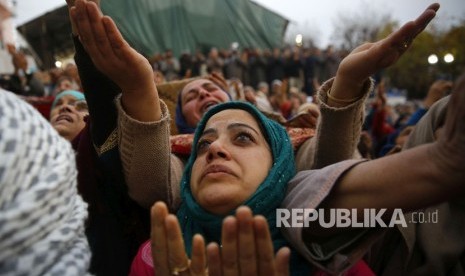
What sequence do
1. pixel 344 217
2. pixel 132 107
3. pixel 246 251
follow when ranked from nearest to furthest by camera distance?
pixel 246 251
pixel 344 217
pixel 132 107

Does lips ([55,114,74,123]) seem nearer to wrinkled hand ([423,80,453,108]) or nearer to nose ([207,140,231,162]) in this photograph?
nose ([207,140,231,162])

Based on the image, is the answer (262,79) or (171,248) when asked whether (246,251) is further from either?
(262,79)

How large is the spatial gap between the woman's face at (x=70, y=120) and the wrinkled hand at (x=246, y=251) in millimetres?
1562

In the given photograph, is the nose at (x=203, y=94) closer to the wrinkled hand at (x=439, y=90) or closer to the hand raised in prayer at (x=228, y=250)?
the hand raised in prayer at (x=228, y=250)

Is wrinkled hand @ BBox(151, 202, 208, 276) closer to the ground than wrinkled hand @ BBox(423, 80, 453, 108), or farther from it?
farther from it

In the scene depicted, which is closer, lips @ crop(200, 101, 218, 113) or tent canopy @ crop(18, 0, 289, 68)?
lips @ crop(200, 101, 218, 113)

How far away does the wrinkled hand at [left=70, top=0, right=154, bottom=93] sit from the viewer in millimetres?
1158

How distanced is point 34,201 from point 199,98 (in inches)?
75.1

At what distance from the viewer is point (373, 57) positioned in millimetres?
1330

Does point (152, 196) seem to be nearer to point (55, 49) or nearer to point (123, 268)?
point (123, 268)

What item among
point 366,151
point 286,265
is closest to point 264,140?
point 286,265

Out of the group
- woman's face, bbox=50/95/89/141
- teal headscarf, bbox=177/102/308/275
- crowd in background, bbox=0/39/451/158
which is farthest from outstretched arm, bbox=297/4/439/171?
woman's face, bbox=50/95/89/141

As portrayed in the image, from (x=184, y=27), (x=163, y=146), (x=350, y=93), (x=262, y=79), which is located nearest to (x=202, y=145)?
(x=163, y=146)

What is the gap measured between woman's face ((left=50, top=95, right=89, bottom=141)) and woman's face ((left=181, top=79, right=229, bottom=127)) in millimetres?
708
